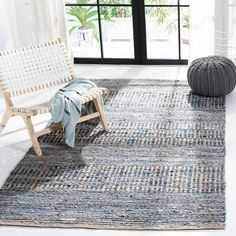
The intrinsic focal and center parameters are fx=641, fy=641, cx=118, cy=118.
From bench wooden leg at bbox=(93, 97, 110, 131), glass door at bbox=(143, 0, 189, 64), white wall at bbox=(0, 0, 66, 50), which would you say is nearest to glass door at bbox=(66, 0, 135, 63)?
glass door at bbox=(143, 0, 189, 64)

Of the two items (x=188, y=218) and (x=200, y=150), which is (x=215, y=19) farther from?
(x=188, y=218)

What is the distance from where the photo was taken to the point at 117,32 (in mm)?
6102

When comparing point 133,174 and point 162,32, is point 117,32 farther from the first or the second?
point 133,174

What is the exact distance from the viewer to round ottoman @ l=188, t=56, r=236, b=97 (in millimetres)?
5078

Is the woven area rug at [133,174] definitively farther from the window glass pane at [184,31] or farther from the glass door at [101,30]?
the glass door at [101,30]

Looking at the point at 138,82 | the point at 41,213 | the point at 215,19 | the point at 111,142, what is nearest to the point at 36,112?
the point at 111,142

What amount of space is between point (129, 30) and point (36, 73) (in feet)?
4.57

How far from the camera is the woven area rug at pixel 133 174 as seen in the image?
3648 millimetres

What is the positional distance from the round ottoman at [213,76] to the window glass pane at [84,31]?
1.30 m

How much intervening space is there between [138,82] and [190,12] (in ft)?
2.48

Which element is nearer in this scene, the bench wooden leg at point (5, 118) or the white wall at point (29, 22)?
the bench wooden leg at point (5, 118)

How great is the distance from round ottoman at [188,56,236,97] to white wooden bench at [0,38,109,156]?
0.86m

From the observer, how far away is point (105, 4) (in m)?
6.00

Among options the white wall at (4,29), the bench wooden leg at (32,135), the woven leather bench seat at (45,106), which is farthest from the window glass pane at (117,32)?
the bench wooden leg at (32,135)
